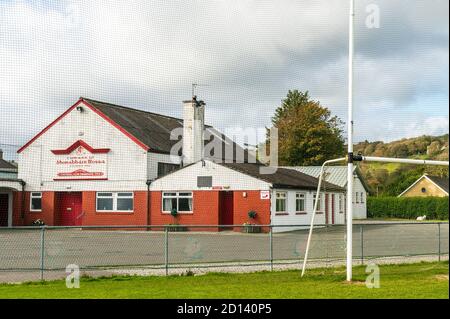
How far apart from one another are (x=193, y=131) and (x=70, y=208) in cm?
698

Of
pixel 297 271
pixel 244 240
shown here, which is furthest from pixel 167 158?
pixel 297 271

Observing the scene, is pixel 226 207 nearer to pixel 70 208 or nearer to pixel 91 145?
pixel 91 145

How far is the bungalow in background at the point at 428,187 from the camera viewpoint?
605 inches

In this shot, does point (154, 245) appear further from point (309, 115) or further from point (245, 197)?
point (309, 115)

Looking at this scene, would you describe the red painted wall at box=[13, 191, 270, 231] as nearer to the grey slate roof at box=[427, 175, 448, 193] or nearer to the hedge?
the hedge

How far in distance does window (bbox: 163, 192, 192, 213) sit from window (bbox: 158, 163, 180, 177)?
1.36 metres

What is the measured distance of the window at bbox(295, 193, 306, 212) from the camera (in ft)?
91.9

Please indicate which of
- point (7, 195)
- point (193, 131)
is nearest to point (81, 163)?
point (7, 195)

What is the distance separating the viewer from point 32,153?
99.5ft

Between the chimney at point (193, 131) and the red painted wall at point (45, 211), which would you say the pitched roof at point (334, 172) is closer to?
the chimney at point (193, 131)

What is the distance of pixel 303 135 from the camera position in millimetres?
32562

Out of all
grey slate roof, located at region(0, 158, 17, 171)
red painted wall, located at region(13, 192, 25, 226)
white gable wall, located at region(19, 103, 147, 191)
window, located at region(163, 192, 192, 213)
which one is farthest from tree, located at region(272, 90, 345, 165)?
grey slate roof, located at region(0, 158, 17, 171)

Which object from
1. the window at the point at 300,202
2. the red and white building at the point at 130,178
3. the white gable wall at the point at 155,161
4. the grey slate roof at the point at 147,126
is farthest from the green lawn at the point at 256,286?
the grey slate roof at the point at 147,126

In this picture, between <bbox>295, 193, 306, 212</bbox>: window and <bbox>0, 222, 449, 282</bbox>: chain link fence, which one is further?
<bbox>295, 193, 306, 212</bbox>: window
